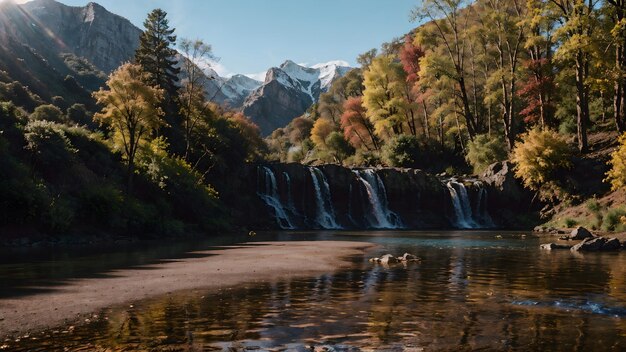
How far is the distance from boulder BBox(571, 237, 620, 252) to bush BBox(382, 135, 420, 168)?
38181mm

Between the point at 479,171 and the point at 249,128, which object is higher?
the point at 249,128

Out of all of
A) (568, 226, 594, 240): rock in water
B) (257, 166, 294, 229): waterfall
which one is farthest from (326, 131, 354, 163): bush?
(568, 226, 594, 240): rock in water

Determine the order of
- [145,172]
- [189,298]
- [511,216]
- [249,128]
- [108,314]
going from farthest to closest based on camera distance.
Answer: [249,128], [511,216], [145,172], [189,298], [108,314]

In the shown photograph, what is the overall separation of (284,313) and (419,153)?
54399 mm

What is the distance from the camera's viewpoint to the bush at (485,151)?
5316cm

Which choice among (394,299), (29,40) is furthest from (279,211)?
(29,40)

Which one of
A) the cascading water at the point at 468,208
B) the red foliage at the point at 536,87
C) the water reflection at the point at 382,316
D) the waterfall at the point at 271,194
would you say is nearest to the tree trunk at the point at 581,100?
the red foliage at the point at 536,87

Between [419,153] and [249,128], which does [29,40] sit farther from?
[419,153]

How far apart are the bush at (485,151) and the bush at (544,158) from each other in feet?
19.7

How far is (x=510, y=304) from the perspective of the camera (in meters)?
10.4

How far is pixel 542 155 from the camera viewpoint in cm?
4459

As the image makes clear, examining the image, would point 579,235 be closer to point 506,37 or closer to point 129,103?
point 506,37

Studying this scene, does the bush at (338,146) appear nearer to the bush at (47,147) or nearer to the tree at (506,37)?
the tree at (506,37)

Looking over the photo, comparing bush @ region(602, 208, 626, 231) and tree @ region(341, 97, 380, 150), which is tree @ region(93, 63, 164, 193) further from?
tree @ region(341, 97, 380, 150)
